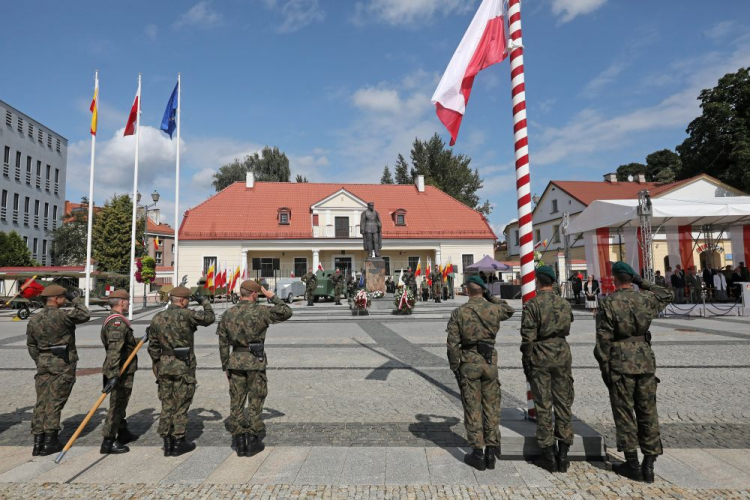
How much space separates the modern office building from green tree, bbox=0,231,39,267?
563 centimetres

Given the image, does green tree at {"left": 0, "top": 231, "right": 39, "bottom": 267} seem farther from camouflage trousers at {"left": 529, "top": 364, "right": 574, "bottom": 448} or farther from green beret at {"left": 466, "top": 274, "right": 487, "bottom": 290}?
camouflage trousers at {"left": 529, "top": 364, "right": 574, "bottom": 448}

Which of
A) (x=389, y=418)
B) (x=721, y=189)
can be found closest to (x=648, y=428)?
(x=389, y=418)

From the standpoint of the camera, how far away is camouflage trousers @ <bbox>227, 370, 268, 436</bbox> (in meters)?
4.39

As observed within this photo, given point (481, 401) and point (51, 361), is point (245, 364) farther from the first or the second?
point (481, 401)

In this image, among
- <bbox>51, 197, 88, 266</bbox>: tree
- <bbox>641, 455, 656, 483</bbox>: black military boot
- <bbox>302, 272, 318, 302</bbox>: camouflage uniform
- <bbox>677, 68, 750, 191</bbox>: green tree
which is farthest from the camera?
<bbox>51, 197, 88, 266</bbox>: tree

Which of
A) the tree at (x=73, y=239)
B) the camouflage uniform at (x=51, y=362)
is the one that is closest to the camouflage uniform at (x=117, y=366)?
the camouflage uniform at (x=51, y=362)

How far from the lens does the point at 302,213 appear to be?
38531mm

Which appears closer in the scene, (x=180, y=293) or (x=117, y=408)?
(x=117, y=408)

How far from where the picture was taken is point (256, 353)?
14.9 feet

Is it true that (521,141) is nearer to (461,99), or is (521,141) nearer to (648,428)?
(461,99)

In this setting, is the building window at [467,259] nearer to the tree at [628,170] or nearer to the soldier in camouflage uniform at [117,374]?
the soldier in camouflage uniform at [117,374]

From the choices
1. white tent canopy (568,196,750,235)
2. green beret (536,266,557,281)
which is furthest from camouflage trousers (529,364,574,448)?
white tent canopy (568,196,750,235)

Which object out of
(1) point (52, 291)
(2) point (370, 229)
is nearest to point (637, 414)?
(1) point (52, 291)

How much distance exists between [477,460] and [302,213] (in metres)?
35.5
